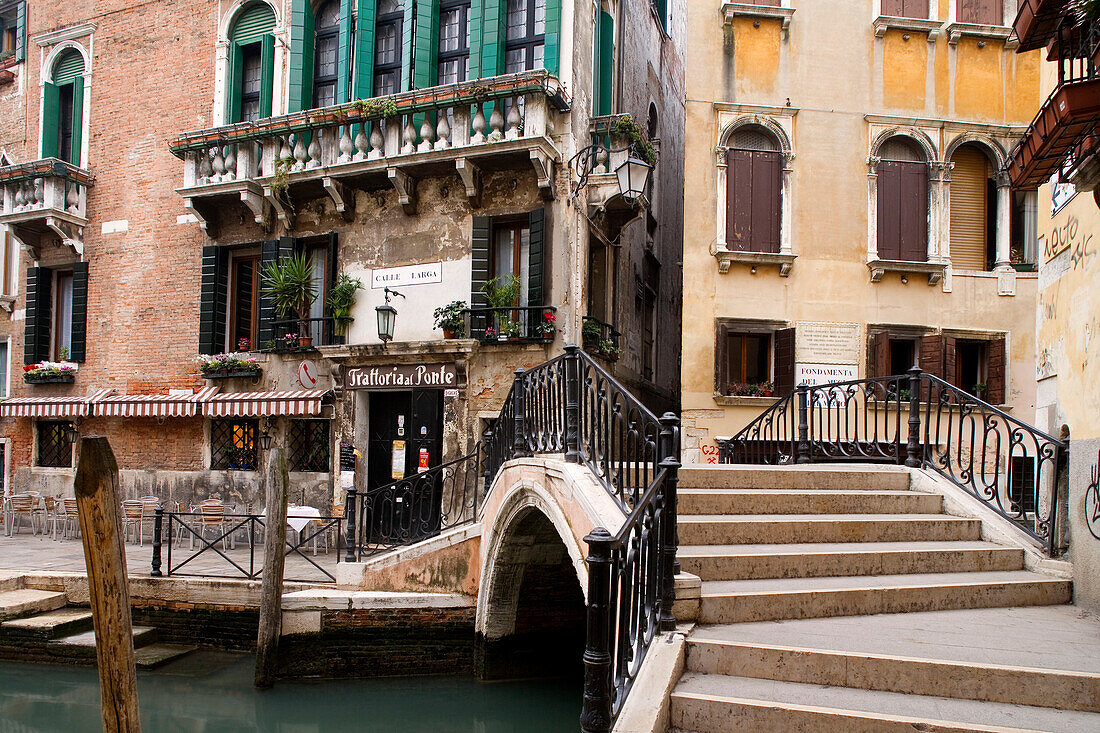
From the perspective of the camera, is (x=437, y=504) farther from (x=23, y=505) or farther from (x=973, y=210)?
(x=973, y=210)

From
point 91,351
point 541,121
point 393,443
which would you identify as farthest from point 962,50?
point 91,351

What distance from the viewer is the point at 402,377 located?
12.7m

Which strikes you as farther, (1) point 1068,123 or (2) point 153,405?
(2) point 153,405

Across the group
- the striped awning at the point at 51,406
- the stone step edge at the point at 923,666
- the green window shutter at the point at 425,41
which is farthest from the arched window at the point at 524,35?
the stone step edge at the point at 923,666

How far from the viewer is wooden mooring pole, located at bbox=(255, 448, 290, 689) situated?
951 cm

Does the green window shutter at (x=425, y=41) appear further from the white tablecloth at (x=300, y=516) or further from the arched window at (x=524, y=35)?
the white tablecloth at (x=300, y=516)

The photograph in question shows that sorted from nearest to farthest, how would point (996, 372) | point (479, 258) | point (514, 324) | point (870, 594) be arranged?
point (870, 594)
point (514, 324)
point (996, 372)
point (479, 258)

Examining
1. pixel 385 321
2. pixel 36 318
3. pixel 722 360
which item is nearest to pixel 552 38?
pixel 385 321

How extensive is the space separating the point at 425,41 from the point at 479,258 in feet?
11.8

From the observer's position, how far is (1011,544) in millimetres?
5684

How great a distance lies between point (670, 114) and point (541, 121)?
7.57 meters

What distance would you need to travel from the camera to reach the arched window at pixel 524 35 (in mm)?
12586

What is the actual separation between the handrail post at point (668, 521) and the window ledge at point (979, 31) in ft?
35.6

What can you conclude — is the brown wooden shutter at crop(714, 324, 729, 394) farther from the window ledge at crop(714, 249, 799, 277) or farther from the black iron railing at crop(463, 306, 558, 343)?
the black iron railing at crop(463, 306, 558, 343)
